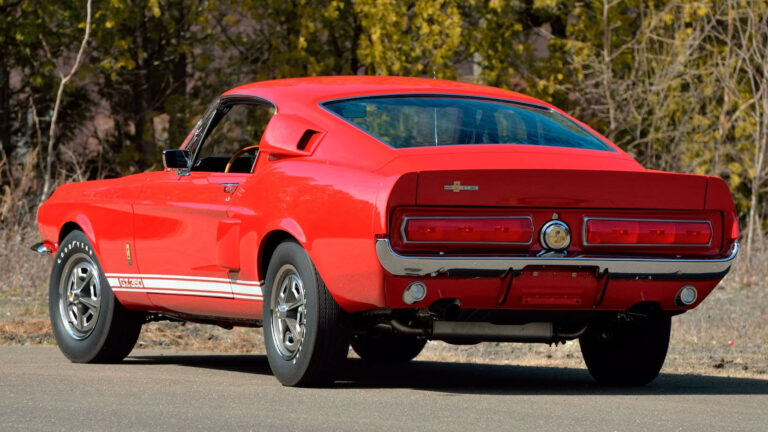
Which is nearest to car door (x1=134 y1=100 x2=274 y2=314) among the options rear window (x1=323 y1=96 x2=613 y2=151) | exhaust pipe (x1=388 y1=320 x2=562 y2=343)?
rear window (x1=323 y1=96 x2=613 y2=151)

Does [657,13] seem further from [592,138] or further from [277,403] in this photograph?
[277,403]

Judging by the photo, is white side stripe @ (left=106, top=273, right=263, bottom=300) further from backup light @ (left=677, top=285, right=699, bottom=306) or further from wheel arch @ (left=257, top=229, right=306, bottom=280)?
backup light @ (left=677, top=285, right=699, bottom=306)

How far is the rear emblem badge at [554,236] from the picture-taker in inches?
289

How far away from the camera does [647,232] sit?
7.55 m

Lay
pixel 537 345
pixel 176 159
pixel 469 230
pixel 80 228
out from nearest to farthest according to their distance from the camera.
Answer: pixel 469 230 < pixel 176 159 < pixel 80 228 < pixel 537 345

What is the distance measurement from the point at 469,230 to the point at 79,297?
346cm

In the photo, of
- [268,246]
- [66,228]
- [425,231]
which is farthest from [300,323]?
[66,228]

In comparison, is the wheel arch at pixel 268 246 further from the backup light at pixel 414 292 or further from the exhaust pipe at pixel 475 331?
the backup light at pixel 414 292

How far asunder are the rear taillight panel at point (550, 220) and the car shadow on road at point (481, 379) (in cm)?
93

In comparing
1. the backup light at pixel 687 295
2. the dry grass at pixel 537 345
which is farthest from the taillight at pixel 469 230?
the dry grass at pixel 537 345

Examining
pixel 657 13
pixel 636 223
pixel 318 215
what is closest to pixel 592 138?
pixel 636 223

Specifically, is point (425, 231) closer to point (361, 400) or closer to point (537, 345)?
point (361, 400)

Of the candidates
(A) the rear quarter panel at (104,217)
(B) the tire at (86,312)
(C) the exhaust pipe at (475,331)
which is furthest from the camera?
(B) the tire at (86,312)

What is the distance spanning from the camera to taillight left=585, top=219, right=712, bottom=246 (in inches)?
293
